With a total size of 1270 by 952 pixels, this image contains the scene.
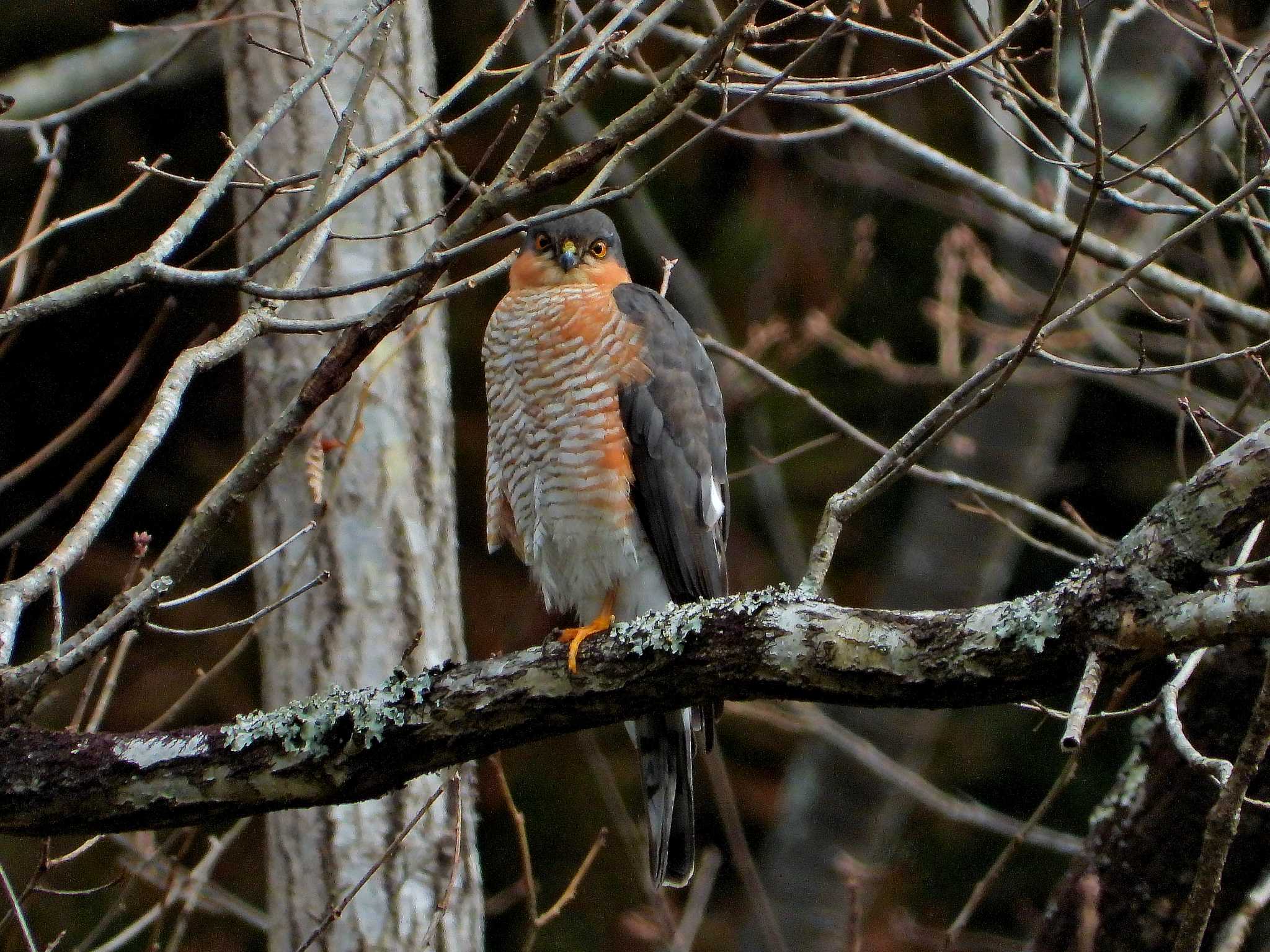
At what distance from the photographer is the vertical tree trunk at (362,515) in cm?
408

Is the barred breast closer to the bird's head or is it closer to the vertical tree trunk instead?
the bird's head

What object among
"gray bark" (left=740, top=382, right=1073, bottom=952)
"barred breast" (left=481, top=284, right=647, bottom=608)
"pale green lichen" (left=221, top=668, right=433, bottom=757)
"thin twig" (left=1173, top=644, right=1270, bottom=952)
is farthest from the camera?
"gray bark" (left=740, top=382, right=1073, bottom=952)

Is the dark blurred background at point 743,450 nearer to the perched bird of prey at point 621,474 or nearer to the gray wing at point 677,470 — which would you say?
the perched bird of prey at point 621,474

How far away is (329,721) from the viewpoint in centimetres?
257

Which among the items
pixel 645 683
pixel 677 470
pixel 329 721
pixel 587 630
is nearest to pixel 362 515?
pixel 677 470

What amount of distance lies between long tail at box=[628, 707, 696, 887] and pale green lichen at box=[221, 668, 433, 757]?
120 cm

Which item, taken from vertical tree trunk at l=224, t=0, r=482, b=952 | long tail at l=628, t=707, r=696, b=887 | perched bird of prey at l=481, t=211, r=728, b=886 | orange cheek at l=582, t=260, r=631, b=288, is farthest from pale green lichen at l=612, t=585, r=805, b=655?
orange cheek at l=582, t=260, r=631, b=288

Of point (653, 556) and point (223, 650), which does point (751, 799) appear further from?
point (653, 556)

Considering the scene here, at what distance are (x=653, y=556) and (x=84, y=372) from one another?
434 centimetres

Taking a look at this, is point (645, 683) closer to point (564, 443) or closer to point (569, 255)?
point (564, 443)

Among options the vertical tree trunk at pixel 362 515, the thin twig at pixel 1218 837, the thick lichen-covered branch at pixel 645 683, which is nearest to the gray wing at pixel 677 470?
the vertical tree trunk at pixel 362 515

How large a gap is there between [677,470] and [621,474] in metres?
0.16

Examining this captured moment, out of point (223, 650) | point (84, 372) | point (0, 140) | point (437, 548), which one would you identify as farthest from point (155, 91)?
point (437, 548)

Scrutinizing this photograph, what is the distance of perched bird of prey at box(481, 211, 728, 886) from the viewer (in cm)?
364
